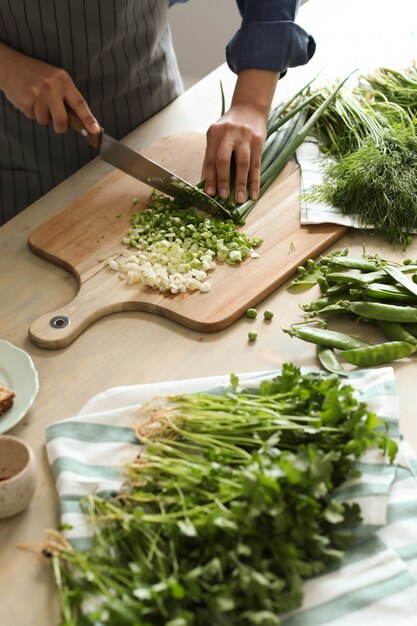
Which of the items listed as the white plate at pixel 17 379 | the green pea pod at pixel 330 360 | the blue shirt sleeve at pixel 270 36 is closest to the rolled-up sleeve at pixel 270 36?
the blue shirt sleeve at pixel 270 36

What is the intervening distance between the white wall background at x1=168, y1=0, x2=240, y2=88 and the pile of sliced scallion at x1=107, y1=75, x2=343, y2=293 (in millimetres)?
2127

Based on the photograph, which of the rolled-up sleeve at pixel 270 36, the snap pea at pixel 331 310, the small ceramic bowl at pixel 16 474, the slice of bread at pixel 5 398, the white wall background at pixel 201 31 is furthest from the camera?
the white wall background at pixel 201 31

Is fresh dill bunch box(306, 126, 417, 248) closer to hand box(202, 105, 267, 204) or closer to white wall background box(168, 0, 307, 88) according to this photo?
hand box(202, 105, 267, 204)

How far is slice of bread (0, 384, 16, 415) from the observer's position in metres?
1.44

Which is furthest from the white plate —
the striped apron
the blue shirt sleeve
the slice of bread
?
the blue shirt sleeve

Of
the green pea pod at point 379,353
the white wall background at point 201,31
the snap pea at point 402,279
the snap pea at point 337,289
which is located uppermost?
the snap pea at point 402,279

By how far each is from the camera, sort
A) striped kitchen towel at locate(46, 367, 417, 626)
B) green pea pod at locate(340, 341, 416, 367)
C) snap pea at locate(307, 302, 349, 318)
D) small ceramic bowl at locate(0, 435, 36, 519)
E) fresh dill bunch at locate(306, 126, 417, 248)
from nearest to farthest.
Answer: striped kitchen towel at locate(46, 367, 417, 626) → small ceramic bowl at locate(0, 435, 36, 519) → green pea pod at locate(340, 341, 416, 367) → snap pea at locate(307, 302, 349, 318) → fresh dill bunch at locate(306, 126, 417, 248)

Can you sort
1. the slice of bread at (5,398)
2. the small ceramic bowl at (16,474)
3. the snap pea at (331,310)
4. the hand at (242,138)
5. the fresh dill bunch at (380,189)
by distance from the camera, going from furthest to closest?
the hand at (242,138) < the fresh dill bunch at (380,189) < the snap pea at (331,310) < the slice of bread at (5,398) < the small ceramic bowl at (16,474)

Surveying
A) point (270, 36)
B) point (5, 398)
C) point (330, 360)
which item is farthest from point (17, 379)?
point (270, 36)

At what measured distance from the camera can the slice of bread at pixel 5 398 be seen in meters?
1.44

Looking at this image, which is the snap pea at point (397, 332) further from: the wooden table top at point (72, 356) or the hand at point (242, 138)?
the hand at point (242, 138)

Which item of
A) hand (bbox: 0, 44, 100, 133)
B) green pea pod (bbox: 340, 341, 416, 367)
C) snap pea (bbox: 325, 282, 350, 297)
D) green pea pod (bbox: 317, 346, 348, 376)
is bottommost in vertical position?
green pea pod (bbox: 317, 346, 348, 376)

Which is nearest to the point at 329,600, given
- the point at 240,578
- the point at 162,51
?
the point at 240,578

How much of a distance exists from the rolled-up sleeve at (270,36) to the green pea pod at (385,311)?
796 mm
